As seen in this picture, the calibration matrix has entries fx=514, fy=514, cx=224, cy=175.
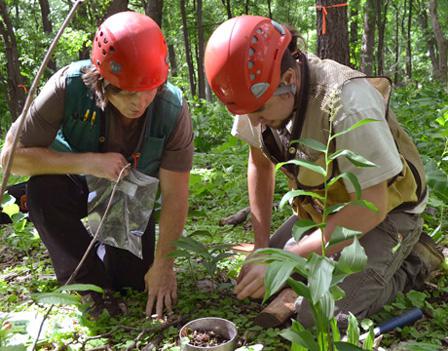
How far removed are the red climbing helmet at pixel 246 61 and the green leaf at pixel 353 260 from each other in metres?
0.88

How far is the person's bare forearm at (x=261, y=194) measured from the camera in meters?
2.94

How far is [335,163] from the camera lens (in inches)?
90.0

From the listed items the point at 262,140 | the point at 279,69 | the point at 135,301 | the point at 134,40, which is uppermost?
the point at 134,40

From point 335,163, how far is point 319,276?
3.09ft

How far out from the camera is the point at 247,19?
218 centimetres

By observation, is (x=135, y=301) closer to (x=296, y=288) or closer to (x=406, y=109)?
(x=296, y=288)

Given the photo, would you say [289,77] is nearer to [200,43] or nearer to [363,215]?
[363,215]

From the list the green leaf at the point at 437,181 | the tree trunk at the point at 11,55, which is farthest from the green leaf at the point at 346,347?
the tree trunk at the point at 11,55

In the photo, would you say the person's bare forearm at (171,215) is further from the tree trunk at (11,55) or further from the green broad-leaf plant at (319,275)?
the tree trunk at (11,55)

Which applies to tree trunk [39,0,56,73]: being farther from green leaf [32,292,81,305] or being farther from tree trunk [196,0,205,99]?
green leaf [32,292,81,305]

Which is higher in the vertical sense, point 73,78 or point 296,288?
point 73,78

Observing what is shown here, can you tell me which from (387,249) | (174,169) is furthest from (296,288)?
(174,169)

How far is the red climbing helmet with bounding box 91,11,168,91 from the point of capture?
2.32 metres

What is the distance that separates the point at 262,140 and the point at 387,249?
0.82 metres
